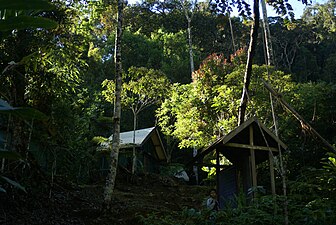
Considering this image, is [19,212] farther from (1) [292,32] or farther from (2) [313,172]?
(1) [292,32]

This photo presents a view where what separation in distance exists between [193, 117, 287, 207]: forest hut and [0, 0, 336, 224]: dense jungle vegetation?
88 cm

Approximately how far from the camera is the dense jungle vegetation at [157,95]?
376cm

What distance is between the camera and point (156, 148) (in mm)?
23203

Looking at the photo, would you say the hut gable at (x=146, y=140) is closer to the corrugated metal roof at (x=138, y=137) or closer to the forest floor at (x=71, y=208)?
the corrugated metal roof at (x=138, y=137)

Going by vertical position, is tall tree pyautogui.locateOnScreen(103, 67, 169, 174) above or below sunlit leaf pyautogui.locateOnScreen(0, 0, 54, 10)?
above

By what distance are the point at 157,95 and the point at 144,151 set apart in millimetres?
6093

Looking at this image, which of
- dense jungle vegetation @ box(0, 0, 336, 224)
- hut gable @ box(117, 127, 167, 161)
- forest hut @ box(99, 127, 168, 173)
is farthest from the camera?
hut gable @ box(117, 127, 167, 161)

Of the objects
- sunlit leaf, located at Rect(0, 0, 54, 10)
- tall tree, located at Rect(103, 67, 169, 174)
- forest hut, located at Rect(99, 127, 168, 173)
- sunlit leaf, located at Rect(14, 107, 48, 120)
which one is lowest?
forest hut, located at Rect(99, 127, 168, 173)

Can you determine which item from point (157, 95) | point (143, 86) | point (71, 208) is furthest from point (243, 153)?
point (157, 95)

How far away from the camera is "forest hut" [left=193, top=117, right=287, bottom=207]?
759 centimetres

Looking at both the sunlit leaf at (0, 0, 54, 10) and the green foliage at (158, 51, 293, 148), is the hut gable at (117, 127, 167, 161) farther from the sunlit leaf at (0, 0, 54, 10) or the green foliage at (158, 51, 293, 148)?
the sunlit leaf at (0, 0, 54, 10)

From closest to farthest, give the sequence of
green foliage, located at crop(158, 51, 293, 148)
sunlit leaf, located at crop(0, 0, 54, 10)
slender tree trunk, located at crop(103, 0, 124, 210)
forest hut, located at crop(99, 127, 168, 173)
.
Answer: sunlit leaf, located at crop(0, 0, 54, 10), slender tree trunk, located at crop(103, 0, 124, 210), green foliage, located at crop(158, 51, 293, 148), forest hut, located at crop(99, 127, 168, 173)

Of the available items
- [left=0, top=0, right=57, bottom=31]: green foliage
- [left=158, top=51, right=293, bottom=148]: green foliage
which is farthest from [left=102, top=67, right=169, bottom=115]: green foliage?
[left=0, top=0, right=57, bottom=31]: green foliage

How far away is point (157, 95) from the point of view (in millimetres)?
15469
